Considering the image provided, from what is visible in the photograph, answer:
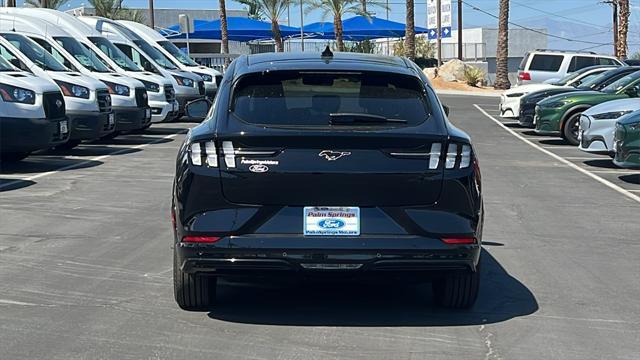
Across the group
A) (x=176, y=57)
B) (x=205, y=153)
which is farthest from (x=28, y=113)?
(x=176, y=57)

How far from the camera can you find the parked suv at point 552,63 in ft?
100

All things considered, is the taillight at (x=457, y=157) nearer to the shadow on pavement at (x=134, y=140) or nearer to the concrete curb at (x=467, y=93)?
the shadow on pavement at (x=134, y=140)

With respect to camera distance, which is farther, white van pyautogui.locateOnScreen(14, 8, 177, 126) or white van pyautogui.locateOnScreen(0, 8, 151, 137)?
white van pyautogui.locateOnScreen(14, 8, 177, 126)

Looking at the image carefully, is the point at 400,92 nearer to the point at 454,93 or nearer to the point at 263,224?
the point at 263,224

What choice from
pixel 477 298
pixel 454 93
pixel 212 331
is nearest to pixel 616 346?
pixel 477 298

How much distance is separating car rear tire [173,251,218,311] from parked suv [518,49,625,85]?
81.6ft

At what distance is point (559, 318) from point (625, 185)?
8.08 metres

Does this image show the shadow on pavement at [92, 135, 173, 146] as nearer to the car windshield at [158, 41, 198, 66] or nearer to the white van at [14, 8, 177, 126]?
the white van at [14, 8, 177, 126]

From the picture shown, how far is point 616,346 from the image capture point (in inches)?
234

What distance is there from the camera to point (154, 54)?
2545 centimetres

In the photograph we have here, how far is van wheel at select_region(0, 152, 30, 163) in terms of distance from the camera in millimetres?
15250

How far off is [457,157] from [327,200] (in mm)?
878

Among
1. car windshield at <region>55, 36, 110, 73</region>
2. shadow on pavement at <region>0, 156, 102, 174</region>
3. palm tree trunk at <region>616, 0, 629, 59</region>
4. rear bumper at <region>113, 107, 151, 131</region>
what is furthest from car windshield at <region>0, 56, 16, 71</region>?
palm tree trunk at <region>616, 0, 629, 59</region>

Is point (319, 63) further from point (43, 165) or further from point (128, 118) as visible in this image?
point (128, 118)
